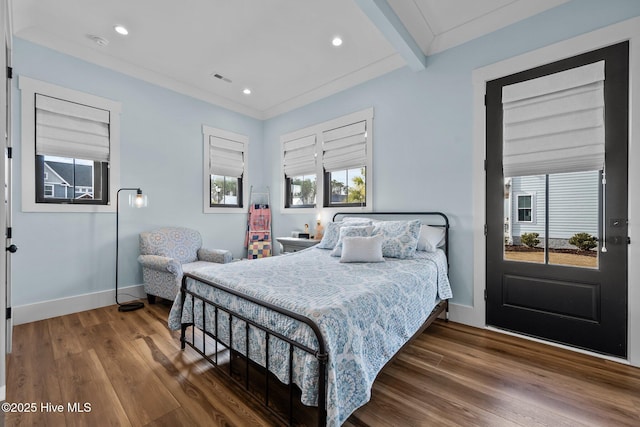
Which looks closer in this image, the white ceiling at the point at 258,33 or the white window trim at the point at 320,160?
the white ceiling at the point at 258,33

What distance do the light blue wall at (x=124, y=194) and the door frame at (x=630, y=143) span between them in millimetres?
3494

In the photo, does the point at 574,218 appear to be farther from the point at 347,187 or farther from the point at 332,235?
the point at 347,187

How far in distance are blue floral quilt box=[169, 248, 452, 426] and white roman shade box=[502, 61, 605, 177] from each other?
126 cm

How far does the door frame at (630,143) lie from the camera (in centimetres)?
201

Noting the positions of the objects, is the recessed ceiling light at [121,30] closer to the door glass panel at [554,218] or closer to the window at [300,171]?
the window at [300,171]

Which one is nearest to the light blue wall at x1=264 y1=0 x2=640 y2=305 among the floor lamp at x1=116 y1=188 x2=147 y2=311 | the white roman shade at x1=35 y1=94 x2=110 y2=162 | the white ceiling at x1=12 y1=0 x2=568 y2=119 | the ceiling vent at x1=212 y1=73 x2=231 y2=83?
the white ceiling at x1=12 y1=0 x2=568 y2=119

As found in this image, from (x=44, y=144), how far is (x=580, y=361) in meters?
5.21

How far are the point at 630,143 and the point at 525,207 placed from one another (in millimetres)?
782

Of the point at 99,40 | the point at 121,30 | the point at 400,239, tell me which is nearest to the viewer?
the point at 400,239

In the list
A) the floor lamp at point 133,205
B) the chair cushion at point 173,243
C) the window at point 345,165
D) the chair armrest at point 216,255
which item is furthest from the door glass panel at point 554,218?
the floor lamp at point 133,205

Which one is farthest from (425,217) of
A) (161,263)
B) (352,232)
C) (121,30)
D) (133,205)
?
(121,30)

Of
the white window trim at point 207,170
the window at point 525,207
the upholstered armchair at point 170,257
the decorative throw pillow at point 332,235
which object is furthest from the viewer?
the white window trim at point 207,170

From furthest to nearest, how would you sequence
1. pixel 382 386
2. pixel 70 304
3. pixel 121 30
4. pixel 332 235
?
pixel 332 235, pixel 70 304, pixel 121 30, pixel 382 386

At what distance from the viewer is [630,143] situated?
202 centimetres
